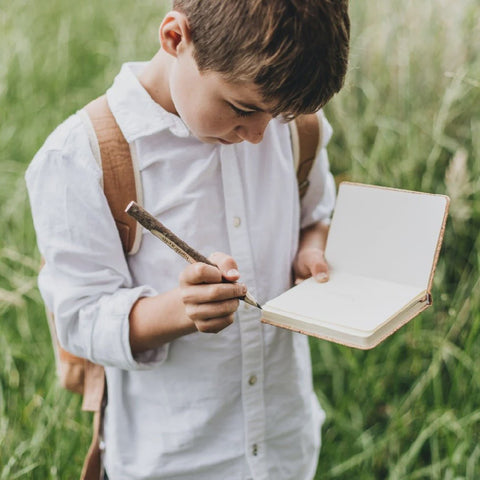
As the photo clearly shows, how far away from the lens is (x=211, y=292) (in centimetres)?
102

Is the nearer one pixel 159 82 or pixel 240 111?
pixel 240 111

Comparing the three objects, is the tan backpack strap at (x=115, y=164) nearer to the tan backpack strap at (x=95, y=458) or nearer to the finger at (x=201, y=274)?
the finger at (x=201, y=274)

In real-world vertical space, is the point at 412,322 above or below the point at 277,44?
below

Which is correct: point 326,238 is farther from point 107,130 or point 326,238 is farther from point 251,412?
point 107,130

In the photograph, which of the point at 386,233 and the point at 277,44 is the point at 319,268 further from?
the point at 277,44

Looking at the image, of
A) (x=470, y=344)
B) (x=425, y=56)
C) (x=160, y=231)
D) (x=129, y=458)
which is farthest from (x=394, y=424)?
(x=425, y=56)

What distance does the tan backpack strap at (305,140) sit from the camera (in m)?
1.33

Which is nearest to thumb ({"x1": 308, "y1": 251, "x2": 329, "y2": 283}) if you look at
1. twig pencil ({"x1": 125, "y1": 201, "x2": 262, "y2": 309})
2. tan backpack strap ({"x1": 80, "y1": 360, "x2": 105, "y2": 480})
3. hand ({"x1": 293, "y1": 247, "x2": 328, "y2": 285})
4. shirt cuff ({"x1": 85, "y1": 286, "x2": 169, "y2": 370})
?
hand ({"x1": 293, "y1": 247, "x2": 328, "y2": 285})

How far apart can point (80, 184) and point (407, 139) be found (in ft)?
4.39

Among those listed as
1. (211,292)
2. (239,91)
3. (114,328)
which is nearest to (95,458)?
(114,328)

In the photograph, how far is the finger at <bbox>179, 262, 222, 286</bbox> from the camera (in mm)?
1019

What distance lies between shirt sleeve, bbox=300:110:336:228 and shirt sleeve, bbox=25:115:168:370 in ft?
1.45

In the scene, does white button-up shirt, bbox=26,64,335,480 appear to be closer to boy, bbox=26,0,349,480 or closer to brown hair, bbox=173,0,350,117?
boy, bbox=26,0,349,480

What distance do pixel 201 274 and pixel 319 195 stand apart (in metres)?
0.55
